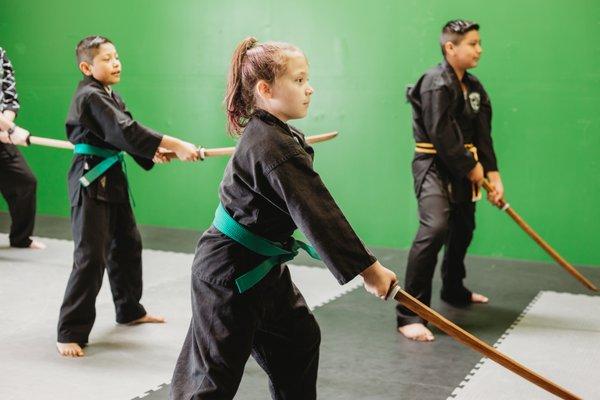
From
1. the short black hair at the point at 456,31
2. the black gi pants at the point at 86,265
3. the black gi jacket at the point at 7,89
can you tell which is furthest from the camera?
the black gi jacket at the point at 7,89

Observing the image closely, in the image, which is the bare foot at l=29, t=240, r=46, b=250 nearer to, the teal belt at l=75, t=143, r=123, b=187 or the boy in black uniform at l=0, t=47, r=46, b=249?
the boy in black uniform at l=0, t=47, r=46, b=249

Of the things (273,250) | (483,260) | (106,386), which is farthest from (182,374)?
(483,260)

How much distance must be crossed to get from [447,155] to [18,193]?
3174 mm

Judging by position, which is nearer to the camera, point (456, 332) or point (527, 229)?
point (456, 332)

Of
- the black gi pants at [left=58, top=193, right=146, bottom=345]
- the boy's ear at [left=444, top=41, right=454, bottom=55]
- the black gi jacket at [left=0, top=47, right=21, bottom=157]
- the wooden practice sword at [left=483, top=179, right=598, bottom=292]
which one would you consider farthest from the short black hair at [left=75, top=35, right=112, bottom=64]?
the wooden practice sword at [left=483, top=179, right=598, bottom=292]

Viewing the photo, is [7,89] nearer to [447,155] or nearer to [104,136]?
[104,136]

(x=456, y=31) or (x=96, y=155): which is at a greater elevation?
(x=456, y=31)

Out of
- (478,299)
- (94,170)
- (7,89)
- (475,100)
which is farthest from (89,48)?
(478,299)

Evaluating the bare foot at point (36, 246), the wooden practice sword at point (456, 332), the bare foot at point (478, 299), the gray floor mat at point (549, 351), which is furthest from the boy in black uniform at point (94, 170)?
the bare foot at point (36, 246)

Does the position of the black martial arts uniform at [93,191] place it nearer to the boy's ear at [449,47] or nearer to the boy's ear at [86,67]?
the boy's ear at [86,67]

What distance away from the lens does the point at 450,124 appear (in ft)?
11.9

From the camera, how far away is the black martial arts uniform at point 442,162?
362cm

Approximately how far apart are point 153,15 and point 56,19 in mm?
976

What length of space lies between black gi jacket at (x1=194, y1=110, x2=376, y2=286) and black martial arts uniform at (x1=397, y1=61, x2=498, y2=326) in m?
1.69
